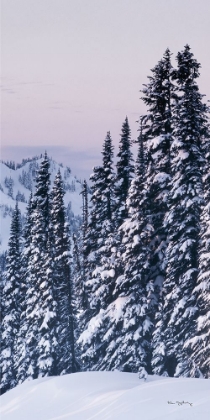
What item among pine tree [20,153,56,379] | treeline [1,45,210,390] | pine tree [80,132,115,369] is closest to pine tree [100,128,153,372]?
treeline [1,45,210,390]

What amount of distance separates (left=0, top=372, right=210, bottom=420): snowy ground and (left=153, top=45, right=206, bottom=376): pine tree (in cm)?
349

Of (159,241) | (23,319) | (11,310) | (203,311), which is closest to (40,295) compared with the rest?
(23,319)

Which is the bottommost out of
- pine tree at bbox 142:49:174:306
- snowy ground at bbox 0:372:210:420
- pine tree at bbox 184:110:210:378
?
snowy ground at bbox 0:372:210:420

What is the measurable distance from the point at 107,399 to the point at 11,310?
1273 inches

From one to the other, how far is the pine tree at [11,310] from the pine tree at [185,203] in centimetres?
2409

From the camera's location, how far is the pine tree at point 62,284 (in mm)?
40125

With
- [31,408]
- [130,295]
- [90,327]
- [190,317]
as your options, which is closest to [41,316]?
[90,327]

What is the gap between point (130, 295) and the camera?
2716 cm

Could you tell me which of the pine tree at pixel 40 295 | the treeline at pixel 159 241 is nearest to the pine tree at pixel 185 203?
the treeline at pixel 159 241

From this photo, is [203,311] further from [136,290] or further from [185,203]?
[185,203]

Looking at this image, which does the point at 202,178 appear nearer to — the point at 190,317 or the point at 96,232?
the point at 190,317

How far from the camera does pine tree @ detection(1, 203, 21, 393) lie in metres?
46.1

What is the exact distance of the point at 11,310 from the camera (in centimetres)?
4691

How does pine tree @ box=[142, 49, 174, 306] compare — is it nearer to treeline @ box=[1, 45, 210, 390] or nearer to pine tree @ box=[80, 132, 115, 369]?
treeline @ box=[1, 45, 210, 390]
